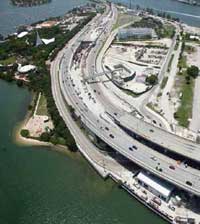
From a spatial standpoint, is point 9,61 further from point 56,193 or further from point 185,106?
point 56,193

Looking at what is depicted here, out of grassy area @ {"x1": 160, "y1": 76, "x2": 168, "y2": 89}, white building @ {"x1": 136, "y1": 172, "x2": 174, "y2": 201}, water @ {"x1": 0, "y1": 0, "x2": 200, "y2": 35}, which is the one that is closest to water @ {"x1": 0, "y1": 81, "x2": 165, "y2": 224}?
white building @ {"x1": 136, "y1": 172, "x2": 174, "y2": 201}

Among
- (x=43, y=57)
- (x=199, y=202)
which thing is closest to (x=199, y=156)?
(x=199, y=202)

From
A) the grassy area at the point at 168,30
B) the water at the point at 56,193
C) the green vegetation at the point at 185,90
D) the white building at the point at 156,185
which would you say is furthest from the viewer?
the grassy area at the point at 168,30

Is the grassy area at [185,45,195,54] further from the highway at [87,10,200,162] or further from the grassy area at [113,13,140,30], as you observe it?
the highway at [87,10,200,162]

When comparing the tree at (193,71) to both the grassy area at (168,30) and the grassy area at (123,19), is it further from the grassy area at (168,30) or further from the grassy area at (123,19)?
the grassy area at (123,19)

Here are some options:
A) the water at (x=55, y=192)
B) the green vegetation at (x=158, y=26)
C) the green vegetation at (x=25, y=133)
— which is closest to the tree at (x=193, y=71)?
the green vegetation at (x=158, y=26)

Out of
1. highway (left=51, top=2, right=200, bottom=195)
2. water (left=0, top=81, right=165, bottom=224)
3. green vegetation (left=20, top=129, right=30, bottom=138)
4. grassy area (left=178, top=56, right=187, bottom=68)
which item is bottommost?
water (left=0, top=81, right=165, bottom=224)

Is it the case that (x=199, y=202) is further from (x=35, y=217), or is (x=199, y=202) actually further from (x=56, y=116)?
(x=56, y=116)

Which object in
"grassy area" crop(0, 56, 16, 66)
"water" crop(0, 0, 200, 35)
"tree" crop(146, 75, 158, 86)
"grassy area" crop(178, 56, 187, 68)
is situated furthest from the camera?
"water" crop(0, 0, 200, 35)
